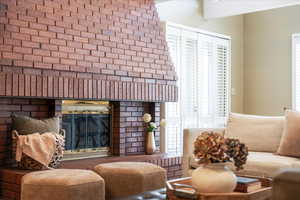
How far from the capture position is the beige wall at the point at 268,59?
22.1 ft

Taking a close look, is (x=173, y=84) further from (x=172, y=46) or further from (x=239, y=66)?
(x=239, y=66)

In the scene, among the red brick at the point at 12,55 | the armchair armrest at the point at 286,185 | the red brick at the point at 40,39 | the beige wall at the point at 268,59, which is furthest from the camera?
the beige wall at the point at 268,59

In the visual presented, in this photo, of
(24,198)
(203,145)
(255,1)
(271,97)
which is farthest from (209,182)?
(271,97)

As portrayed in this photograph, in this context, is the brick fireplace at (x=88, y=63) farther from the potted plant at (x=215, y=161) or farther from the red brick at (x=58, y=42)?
the potted plant at (x=215, y=161)

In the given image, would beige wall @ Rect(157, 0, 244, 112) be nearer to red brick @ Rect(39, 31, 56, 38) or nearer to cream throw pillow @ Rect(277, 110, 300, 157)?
red brick @ Rect(39, 31, 56, 38)

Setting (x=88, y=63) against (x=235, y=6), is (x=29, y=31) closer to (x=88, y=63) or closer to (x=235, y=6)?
(x=88, y=63)

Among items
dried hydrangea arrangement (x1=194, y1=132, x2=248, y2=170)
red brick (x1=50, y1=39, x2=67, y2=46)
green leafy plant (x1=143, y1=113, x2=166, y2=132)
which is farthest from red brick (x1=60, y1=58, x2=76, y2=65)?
dried hydrangea arrangement (x1=194, y1=132, x2=248, y2=170)

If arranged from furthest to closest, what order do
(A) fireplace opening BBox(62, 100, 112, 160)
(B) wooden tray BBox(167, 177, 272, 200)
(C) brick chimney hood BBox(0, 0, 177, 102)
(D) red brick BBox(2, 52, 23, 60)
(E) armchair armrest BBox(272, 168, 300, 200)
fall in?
1. (A) fireplace opening BBox(62, 100, 112, 160)
2. (C) brick chimney hood BBox(0, 0, 177, 102)
3. (D) red brick BBox(2, 52, 23, 60)
4. (B) wooden tray BBox(167, 177, 272, 200)
5. (E) armchair armrest BBox(272, 168, 300, 200)

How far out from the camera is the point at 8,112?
4.07 metres

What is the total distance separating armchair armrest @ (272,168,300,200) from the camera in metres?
1.16

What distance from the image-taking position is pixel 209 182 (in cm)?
234

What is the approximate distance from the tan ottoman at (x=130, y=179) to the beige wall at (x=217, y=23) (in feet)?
8.99

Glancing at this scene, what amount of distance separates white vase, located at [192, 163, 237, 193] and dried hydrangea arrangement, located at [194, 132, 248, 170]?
0.05 meters

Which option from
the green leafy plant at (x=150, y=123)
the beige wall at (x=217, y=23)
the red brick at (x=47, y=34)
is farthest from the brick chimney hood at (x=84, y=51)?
the beige wall at (x=217, y=23)
